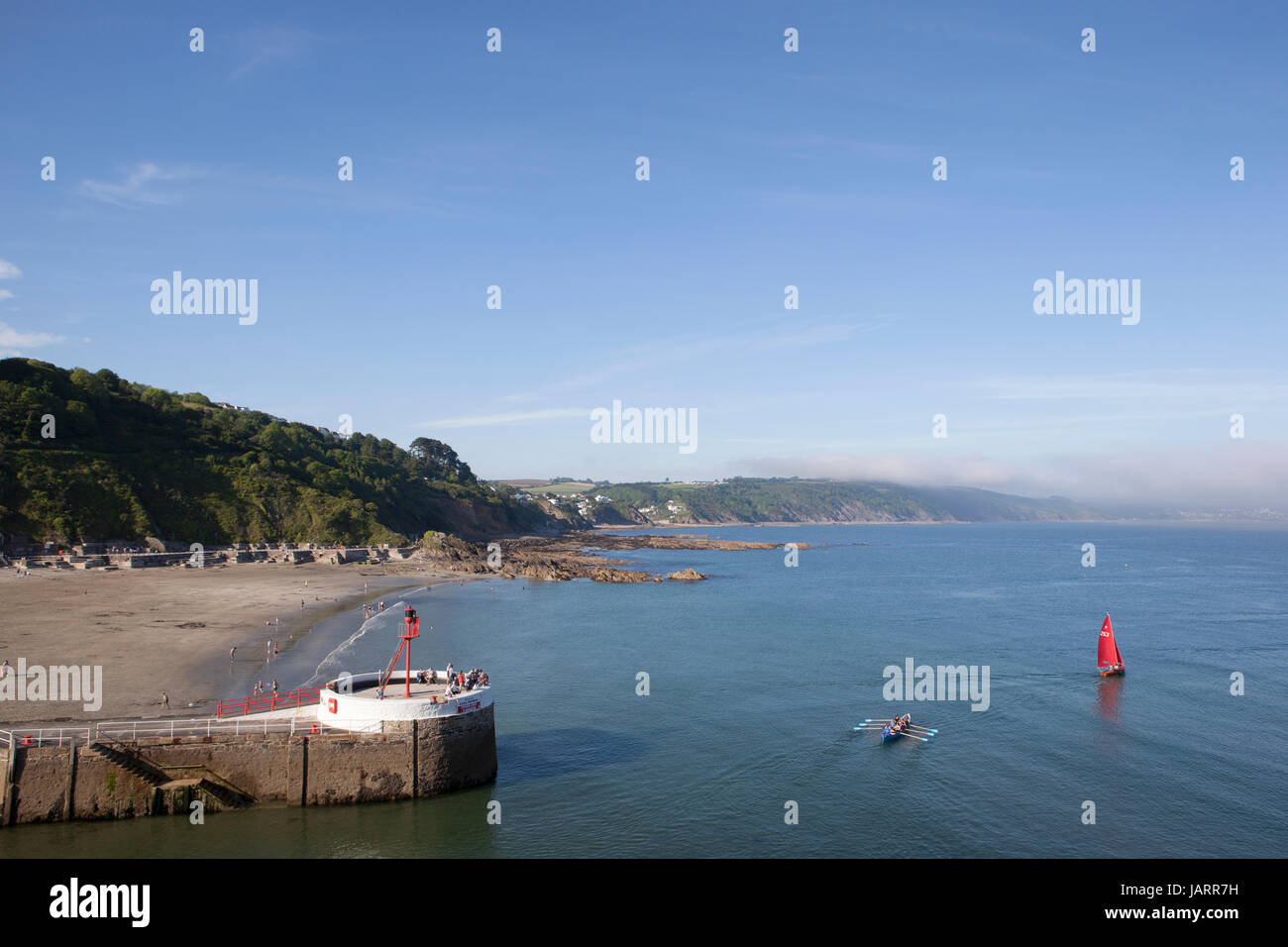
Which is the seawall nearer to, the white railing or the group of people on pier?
the white railing

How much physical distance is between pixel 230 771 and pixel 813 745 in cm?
2452

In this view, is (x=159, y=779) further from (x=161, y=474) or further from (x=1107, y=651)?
(x=161, y=474)

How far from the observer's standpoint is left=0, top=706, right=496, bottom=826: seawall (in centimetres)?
2433

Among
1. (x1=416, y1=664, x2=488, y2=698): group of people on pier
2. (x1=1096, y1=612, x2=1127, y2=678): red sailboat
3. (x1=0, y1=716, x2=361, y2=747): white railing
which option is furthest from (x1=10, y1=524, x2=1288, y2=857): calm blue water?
(x1=416, y1=664, x2=488, y2=698): group of people on pier

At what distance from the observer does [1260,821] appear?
28344 mm

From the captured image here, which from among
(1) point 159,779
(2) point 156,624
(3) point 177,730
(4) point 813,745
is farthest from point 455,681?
(2) point 156,624

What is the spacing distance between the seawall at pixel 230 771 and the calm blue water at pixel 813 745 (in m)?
0.64

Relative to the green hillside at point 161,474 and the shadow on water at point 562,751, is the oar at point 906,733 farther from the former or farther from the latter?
the green hillside at point 161,474

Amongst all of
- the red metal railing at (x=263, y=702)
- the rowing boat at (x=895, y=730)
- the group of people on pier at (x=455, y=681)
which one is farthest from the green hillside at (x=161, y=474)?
the rowing boat at (x=895, y=730)

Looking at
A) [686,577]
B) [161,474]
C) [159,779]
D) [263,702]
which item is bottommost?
[686,577]

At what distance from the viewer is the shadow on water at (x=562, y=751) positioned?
3169 cm

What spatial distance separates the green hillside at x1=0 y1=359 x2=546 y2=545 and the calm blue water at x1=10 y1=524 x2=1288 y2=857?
41.0 meters

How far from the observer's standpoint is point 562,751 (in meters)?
34.1

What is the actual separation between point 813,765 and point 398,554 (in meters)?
93.2
